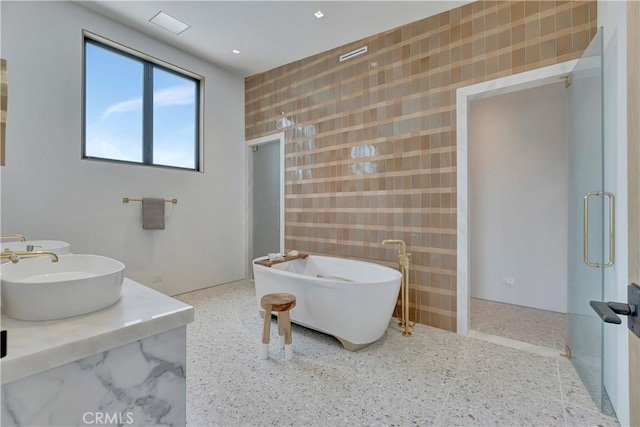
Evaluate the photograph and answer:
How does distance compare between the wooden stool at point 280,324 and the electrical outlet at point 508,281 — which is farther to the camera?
the electrical outlet at point 508,281

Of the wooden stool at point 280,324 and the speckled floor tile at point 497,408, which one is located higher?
the wooden stool at point 280,324

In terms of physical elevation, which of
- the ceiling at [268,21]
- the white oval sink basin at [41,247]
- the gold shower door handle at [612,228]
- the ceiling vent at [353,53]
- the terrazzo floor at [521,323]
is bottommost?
the terrazzo floor at [521,323]

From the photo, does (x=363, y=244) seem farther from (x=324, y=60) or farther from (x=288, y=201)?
(x=324, y=60)

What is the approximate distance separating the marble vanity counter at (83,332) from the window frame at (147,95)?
2890 mm

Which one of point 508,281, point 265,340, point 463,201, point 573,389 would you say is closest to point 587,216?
point 463,201

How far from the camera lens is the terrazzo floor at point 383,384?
64.2 inches

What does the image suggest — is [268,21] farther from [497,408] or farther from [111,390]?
[497,408]

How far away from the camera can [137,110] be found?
11.3 ft

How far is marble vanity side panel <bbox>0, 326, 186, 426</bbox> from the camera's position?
70 cm

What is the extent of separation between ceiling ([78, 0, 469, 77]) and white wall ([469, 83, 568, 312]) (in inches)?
60.2

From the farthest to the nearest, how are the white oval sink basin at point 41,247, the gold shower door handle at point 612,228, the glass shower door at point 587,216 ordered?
the white oval sink basin at point 41,247
the glass shower door at point 587,216
the gold shower door handle at point 612,228

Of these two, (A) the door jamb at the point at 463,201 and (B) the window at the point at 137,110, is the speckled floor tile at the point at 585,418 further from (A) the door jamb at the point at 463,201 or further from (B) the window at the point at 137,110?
Answer: (B) the window at the point at 137,110

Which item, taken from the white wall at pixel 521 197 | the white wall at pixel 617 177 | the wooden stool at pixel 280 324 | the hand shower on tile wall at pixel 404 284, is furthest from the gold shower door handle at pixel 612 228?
the wooden stool at pixel 280 324

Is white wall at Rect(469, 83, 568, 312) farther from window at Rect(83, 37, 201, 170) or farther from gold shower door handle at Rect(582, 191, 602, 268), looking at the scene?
window at Rect(83, 37, 201, 170)
